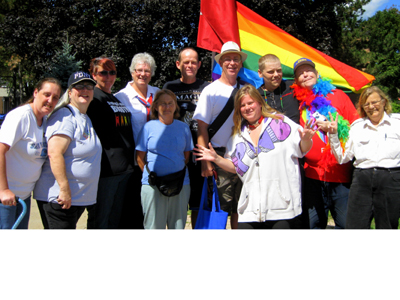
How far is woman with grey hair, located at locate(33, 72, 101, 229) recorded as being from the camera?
2523 mm

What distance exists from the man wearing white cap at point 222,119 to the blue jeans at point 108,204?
866 millimetres

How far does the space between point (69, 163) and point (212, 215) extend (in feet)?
3.98

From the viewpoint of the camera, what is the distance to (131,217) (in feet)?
11.6

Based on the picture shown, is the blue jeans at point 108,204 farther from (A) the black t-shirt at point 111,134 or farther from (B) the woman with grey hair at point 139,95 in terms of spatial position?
(B) the woman with grey hair at point 139,95

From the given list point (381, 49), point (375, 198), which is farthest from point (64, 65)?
point (381, 49)

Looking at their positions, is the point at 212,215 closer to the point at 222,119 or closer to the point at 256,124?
the point at 256,124

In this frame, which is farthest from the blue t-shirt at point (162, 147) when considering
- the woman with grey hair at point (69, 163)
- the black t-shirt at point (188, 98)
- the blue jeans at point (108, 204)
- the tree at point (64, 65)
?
the tree at point (64, 65)

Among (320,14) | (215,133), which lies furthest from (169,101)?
(320,14)

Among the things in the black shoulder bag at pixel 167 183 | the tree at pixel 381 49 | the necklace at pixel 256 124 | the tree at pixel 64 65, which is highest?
the tree at pixel 381 49

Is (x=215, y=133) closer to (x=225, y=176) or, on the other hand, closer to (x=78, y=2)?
(x=225, y=176)

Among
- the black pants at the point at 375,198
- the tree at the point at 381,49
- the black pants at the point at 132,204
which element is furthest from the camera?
the tree at the point at 381,49

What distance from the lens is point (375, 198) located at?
9.78 feet

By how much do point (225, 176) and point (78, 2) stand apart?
12.8 m

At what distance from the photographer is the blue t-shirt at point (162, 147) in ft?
10.3
